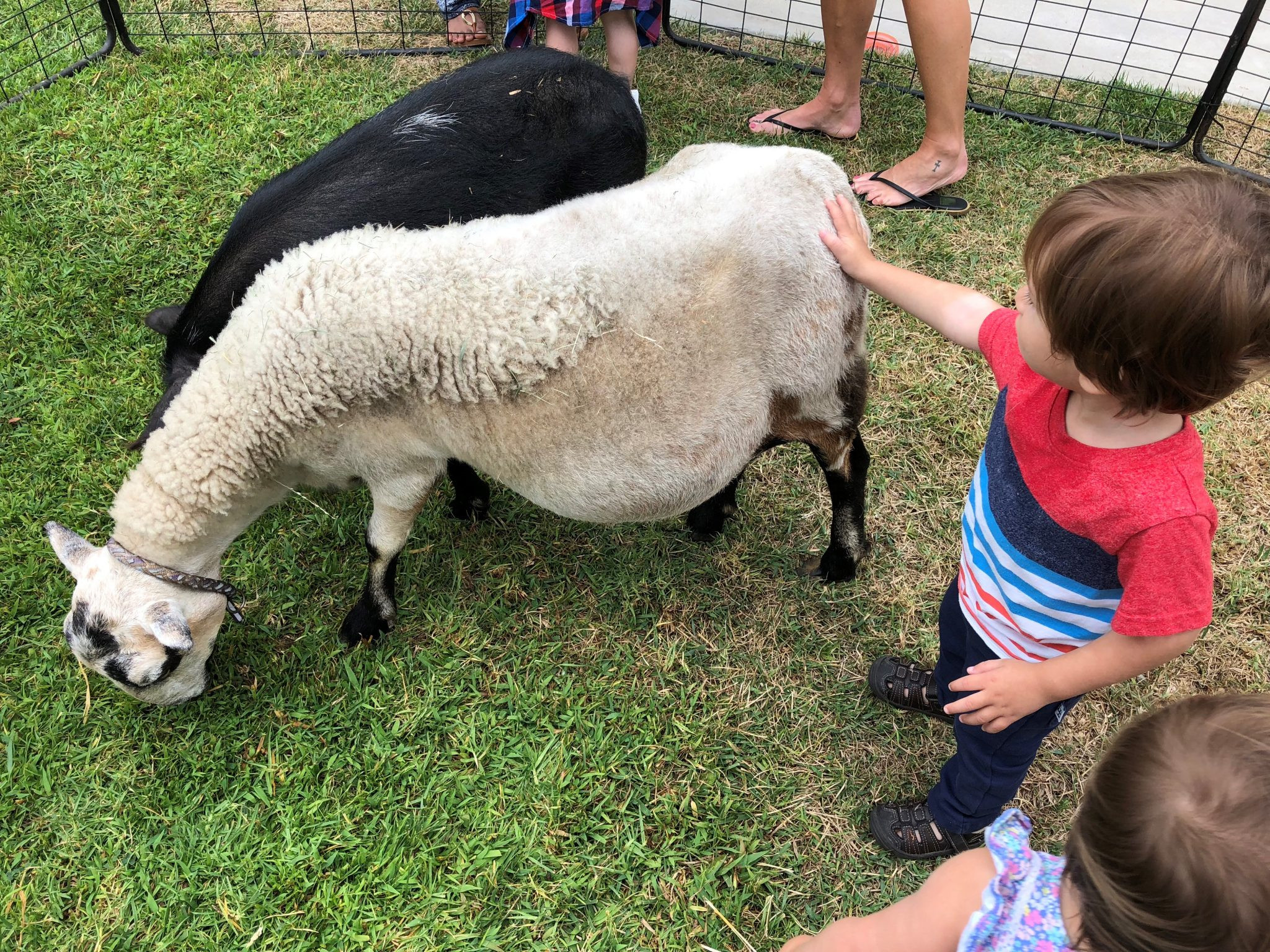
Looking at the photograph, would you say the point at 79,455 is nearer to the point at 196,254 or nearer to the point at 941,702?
the point at 196,254

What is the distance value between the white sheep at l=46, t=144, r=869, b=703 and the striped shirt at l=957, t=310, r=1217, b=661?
2.55ft

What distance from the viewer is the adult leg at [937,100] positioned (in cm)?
430

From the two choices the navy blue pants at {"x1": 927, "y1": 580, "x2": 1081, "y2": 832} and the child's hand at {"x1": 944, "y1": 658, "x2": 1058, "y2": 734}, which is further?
the navy blue pants at {"x1": 927, "y1": 580, "x2": 1081, "y2": 832}

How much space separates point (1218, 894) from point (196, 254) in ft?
15.8

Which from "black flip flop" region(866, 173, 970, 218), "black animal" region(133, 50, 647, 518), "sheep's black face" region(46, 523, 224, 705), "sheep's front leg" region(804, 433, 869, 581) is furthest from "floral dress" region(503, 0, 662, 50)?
"sheep's black face" region(46, 523, 224, 705)

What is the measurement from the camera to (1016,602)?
2086mm

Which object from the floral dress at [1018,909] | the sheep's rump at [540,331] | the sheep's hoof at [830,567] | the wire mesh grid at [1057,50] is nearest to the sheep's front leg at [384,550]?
the sheep's rump at [540,331]

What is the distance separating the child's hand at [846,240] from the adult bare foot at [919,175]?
228cm

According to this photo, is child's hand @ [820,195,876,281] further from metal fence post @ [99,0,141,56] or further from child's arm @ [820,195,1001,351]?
metal fence post @ [99,0,141,56]

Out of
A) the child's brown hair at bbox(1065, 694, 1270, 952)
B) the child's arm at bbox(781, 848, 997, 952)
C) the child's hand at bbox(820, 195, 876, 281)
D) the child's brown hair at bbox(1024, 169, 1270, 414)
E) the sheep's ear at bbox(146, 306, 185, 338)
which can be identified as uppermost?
the child's brown hair at bbox(1024, 169, 1270, 414)

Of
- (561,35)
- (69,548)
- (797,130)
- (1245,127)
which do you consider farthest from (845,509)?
(1245,127)

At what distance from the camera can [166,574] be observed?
2.85m

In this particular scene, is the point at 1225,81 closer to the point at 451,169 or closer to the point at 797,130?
the point at 797,130

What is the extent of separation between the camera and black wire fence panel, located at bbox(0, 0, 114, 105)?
17.6 ft
